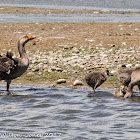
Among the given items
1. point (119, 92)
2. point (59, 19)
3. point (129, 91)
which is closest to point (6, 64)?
point (119, 92)

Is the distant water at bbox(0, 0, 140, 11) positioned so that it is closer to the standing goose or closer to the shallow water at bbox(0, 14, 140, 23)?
the shallow water at bbox(0, 14, 140, 23)

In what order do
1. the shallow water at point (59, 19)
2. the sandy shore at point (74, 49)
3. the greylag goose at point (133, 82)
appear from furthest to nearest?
1. the shallow water at point (59, 19)
2. the sandy shore at point (74, 49)
3. the greylag goose at point (133, 82)

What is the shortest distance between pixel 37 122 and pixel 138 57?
6.14 meters

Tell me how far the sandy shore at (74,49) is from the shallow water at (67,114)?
122 cm

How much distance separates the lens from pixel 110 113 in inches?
342

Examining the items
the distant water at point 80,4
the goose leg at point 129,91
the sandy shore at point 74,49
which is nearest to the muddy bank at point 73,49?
the sandy shore at point 74,49

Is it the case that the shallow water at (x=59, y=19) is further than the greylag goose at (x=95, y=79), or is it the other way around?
the shallow water at (x=59, y=19)

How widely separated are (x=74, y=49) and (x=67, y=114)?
21.4 ft

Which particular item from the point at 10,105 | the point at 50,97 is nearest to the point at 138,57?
the point at 50,97

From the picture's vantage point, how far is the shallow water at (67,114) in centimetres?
741

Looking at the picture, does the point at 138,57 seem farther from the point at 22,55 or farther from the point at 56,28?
the point at 56,28

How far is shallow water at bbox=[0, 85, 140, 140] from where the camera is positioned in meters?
7.41

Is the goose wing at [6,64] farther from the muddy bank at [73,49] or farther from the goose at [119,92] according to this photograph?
the goose at [119,92]

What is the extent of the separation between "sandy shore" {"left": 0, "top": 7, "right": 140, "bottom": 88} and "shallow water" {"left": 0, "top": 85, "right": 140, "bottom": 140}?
1219mm
